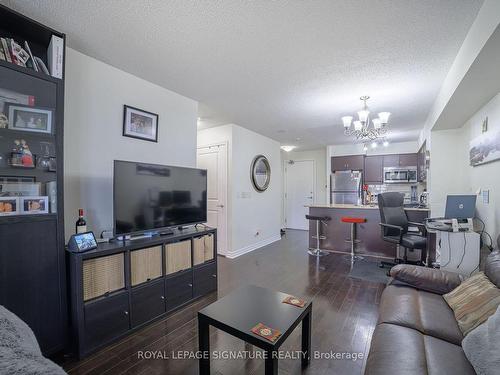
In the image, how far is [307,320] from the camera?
171 centimetres

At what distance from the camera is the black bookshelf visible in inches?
60.2

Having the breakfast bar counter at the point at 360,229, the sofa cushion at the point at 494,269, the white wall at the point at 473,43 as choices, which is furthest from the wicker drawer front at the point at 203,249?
the white wall at the point at 473,43

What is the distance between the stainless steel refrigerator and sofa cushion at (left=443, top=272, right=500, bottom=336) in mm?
4482

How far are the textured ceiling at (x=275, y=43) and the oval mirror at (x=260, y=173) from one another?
1882 millimetres

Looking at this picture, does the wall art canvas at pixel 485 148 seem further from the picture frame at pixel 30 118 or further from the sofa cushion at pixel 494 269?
the picture frame at pixel 30 118

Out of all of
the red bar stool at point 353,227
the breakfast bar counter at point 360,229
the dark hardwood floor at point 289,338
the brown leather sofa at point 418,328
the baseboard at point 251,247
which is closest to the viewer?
the brown leather sofa at point 418,328

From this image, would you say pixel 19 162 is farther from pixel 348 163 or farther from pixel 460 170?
pixel 348 163

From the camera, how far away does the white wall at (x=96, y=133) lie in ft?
6.88

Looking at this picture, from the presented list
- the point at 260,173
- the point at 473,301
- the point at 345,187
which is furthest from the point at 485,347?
the point at 345,187

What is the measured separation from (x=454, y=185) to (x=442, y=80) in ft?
5.78

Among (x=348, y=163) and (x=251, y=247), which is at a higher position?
(x=348, y=163)

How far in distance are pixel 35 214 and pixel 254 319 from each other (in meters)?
1.64

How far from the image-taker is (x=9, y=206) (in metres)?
1.54

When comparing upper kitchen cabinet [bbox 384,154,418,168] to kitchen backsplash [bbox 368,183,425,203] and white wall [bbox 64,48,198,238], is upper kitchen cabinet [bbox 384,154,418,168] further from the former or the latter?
white wall [bbox 64,48,198,238]
